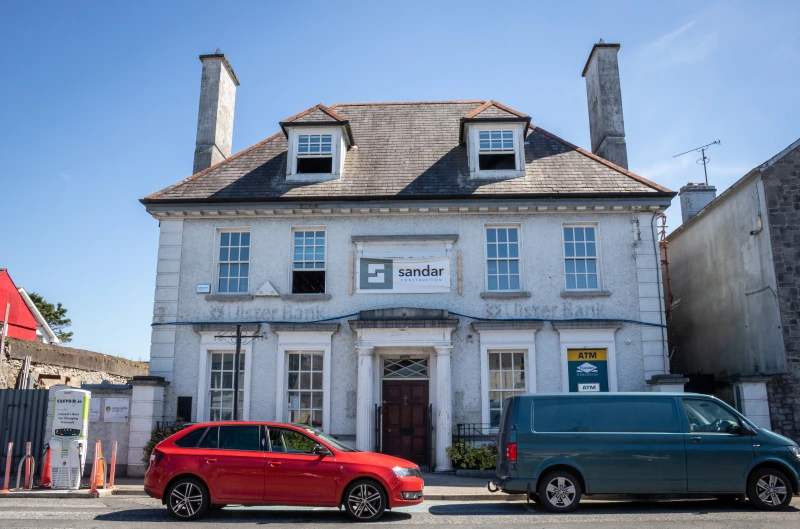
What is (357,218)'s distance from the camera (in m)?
16.8

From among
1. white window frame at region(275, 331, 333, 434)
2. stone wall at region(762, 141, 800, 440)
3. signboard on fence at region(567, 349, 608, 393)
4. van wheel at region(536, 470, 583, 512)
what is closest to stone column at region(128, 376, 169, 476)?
white window frame at region(275, 331, 333, 434)

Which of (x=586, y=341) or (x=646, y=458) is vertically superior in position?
(x=586, y=341)

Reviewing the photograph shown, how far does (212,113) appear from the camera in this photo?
18891 millimetres

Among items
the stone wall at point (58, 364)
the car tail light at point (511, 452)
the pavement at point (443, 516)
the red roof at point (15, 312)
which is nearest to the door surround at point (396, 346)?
the pavement at point (443, 516)

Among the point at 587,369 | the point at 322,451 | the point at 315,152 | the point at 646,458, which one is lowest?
the point at 646,458

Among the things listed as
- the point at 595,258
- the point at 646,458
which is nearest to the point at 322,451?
the point at 646,458

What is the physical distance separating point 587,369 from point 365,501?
26.3 feet

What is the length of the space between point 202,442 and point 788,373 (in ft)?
41.1

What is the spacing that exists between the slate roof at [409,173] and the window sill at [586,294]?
240cm

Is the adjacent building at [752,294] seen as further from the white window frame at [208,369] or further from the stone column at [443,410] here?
the white window frame at [208,369]

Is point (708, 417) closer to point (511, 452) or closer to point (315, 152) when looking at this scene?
point (511, 452)

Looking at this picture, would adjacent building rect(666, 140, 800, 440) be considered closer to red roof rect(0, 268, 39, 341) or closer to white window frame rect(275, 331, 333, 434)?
white window frame rect(275, 331, 333, 434)

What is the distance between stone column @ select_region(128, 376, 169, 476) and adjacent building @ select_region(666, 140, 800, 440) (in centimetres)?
1317

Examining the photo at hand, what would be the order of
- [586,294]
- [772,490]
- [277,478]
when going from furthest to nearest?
[586,294] < [772,490] < [277,478]
